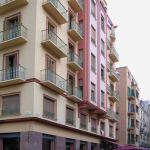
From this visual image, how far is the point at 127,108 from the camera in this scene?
48562 millimetres

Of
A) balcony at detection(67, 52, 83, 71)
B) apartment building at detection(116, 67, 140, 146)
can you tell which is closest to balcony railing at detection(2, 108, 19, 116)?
balcony at detection(67, 52, 83, 71)

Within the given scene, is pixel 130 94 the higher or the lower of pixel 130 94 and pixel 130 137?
the higher

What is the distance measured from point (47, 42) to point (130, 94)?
111 ft

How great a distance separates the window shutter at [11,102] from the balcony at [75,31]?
354 inches

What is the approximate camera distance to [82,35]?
27.7 m

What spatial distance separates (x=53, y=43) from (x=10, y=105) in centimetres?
582

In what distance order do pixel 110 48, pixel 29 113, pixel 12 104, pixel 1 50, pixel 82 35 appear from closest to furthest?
pixel 29 113 < pixel 12 104 < pixel 1 50 < pixel 82 35 < pixel 110 48

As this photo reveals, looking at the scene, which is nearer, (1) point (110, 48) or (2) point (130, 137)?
(1) point (110, 48)

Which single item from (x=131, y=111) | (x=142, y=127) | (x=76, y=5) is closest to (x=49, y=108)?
(x=76, y=5)

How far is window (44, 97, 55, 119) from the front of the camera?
67.4ft

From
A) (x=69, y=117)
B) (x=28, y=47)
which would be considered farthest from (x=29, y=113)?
(x=69, y=117)

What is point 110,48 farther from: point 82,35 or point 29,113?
point 29,113

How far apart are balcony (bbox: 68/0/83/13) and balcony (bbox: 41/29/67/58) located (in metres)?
4.99

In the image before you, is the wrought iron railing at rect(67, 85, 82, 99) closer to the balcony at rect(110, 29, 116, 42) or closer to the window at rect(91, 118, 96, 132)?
the window at rect(91, 118, 96, 132)
